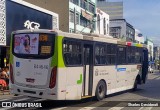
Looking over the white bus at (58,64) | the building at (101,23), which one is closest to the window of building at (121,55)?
the white bus at (58,64)

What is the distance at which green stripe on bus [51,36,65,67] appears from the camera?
12.5m

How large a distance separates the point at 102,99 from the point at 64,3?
3667 cm

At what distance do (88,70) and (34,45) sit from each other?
2.84 metres

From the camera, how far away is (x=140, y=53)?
21.0m

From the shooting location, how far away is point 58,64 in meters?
12.5

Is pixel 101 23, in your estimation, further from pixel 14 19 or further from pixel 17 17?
pixel 14 19

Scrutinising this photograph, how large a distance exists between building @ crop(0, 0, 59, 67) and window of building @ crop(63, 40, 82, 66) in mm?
14746

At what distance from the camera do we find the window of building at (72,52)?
12984mm

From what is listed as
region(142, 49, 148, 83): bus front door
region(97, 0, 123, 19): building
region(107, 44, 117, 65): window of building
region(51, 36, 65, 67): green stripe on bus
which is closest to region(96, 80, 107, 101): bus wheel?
region(107, 44, 117, 65): window of building

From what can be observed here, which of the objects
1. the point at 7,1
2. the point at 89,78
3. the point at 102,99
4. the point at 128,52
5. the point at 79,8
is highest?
the point at 79,8

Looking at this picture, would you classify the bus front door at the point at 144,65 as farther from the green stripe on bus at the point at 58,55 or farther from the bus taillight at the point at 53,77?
the bus taillight at the point at 53,77

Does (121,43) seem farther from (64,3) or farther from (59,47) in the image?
(64,3)

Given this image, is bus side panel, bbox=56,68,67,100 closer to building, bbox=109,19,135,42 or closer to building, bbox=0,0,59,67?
building, bbox=0,0,59,67

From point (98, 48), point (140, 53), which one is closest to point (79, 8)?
point (140, 53)
